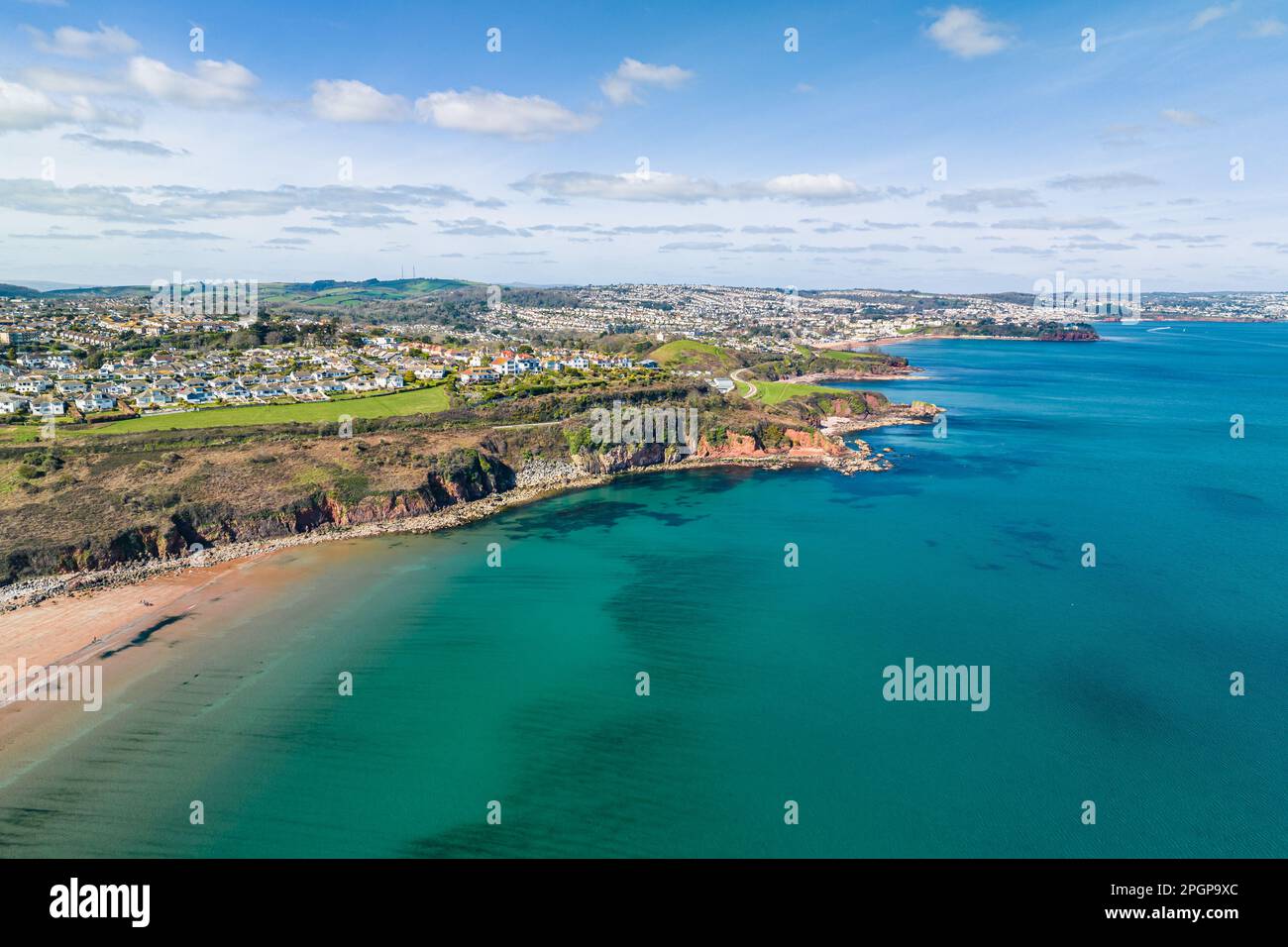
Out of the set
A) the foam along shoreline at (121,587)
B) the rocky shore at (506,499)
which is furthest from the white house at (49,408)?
the foam along shoreline at (121,587)

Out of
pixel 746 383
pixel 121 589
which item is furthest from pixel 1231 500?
pixel 121 589

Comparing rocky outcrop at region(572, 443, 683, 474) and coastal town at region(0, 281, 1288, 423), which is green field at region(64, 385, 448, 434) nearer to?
coastal town at region(0, 281, 1288, 423)

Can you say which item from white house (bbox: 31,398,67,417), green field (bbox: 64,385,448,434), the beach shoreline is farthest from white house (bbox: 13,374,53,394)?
the beach shoreline

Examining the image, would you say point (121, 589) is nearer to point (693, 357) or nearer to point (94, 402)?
point (94, 402)

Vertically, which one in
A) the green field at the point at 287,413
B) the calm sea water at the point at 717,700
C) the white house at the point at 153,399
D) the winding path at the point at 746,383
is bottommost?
the calm sea water at the point at 717,700

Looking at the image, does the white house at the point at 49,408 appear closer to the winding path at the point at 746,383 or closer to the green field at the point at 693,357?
the winding path at the point at 746,383

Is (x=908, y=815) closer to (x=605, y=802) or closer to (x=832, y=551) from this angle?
(x=605, y=802)
